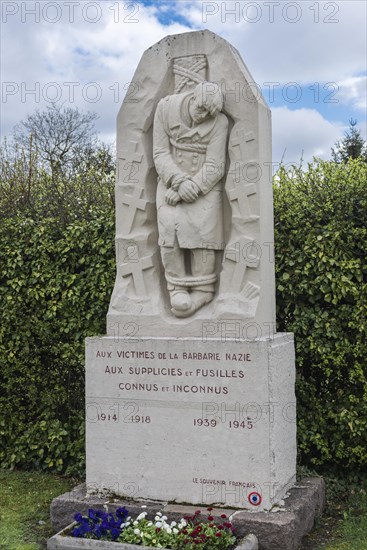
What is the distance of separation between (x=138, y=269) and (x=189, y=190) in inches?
30.6

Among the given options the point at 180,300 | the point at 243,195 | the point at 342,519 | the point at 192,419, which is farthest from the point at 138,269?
the point at 342,519

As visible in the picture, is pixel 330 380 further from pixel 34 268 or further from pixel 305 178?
pixel 34 268

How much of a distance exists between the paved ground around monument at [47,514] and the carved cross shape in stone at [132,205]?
7.98 feet

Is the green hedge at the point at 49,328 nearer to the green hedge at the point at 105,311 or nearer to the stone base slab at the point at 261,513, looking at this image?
the green hedge at the point at 105,311

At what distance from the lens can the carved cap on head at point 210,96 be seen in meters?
4.77

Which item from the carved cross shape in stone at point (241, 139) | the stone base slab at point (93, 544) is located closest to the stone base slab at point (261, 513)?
the stone base slab at point (93, 544)

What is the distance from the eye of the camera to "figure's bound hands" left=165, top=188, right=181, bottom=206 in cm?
493

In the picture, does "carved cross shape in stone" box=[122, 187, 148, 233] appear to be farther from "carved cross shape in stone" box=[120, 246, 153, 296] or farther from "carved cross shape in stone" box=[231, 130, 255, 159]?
"carved cross shape in stone" box=[231, 130, 255, 159]

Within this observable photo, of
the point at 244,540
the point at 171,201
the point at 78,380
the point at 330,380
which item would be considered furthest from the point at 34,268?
the point at 244,540

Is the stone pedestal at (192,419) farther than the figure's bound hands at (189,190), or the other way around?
the figure's bound hands at (189,190)

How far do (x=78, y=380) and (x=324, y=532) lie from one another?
9.22 feet

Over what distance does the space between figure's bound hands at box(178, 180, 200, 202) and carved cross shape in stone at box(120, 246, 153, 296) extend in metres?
0.60

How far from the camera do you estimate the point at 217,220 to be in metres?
4.94

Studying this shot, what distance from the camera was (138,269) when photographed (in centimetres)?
515
